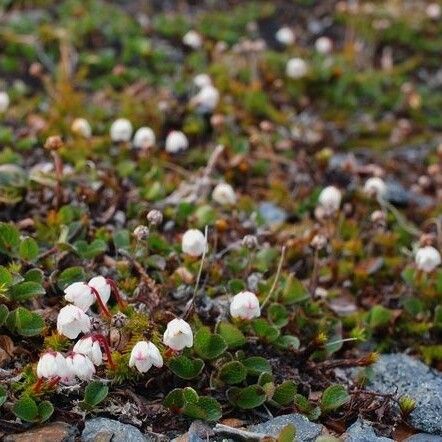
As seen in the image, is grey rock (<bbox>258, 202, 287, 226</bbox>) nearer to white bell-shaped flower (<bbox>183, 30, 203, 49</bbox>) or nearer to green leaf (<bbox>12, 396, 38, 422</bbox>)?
white bell-shaped flower (<bbox>183, 30, 203, 49</bbox>)

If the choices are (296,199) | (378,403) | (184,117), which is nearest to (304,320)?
(378,403)

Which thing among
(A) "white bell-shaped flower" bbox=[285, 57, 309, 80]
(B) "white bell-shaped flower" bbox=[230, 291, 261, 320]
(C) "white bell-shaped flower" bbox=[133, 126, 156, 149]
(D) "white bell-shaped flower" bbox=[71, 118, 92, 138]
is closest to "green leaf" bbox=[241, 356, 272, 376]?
(B) "white bell-shaped flower" bbox=[230, 291, 261, 320]

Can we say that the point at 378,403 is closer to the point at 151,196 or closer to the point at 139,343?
the point at 139,343

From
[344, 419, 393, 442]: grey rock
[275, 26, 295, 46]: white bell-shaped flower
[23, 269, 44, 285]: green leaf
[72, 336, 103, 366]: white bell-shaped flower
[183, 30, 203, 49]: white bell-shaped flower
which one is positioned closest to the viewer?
[72, 336, 103, 366]: white bell-shaped flower

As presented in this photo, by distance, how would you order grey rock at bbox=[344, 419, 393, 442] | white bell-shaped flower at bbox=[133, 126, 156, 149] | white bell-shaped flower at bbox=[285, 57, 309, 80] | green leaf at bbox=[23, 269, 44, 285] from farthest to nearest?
white bell-shaped flower at bbox=[285, 57, 309, 80], white bell-shaped flower at bbox=[133, 126, 156, 149], green leaf at bbox=[23, 269, 44, 285], grey rock at bbox=[344, 419, 393, 442]

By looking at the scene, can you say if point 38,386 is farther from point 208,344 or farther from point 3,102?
point 3,102

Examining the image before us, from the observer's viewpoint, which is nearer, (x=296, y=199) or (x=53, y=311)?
(x=53, y=311)

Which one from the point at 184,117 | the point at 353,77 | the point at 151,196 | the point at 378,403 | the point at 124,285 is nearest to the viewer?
the point at 378,403

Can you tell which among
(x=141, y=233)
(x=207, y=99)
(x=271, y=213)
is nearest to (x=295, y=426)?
(x=141, y=233)
